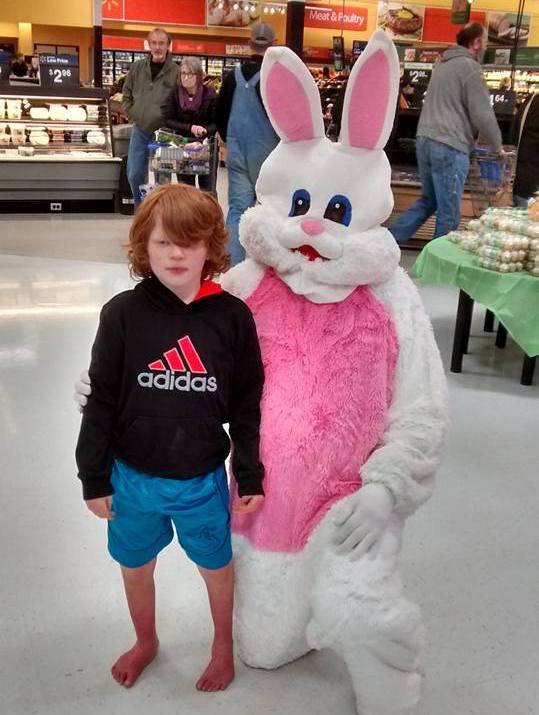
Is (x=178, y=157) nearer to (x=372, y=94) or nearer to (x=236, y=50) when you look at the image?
(x=372, y=94)

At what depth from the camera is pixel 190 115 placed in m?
6.03

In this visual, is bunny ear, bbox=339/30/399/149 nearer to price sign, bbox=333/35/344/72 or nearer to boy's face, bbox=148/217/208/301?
boy's face, bbox=148/217/208/301

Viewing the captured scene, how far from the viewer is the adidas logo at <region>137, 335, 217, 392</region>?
4.82 feet

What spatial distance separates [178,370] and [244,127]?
371 centimetres

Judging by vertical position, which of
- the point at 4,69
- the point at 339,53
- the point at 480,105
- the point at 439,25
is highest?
the point at 439,25

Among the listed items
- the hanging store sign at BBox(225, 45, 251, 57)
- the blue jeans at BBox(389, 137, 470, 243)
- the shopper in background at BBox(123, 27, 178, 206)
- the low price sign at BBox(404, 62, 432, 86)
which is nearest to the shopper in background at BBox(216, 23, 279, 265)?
the blue jeans at BBox(389, 137, 470, 243)

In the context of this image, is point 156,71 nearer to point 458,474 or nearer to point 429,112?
point 429,112

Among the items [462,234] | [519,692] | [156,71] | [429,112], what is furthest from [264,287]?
[156,71]

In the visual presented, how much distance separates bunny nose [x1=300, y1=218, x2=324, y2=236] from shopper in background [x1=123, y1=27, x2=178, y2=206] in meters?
4.94

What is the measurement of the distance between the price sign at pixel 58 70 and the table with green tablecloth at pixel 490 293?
5.04m

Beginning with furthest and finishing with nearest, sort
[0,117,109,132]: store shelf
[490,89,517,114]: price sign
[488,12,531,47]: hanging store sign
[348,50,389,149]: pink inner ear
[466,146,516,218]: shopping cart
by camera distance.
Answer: [488,12,531,47]: hanging store sign → [0,117,109,132]: store shelf → [490,89,517,114]: price sign → [466,146,516,218]: shopping cart → [348,50,389,149]: pink inner ear

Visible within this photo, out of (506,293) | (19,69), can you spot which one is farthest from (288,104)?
(19,69)

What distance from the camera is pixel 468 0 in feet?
28.5

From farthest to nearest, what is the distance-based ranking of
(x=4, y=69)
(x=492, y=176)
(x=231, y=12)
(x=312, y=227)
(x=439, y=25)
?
(x=231, y=12)
(x=439, y=25)
(x=4, y=69)
(x=492, y=176)
(x=312, y=227)
